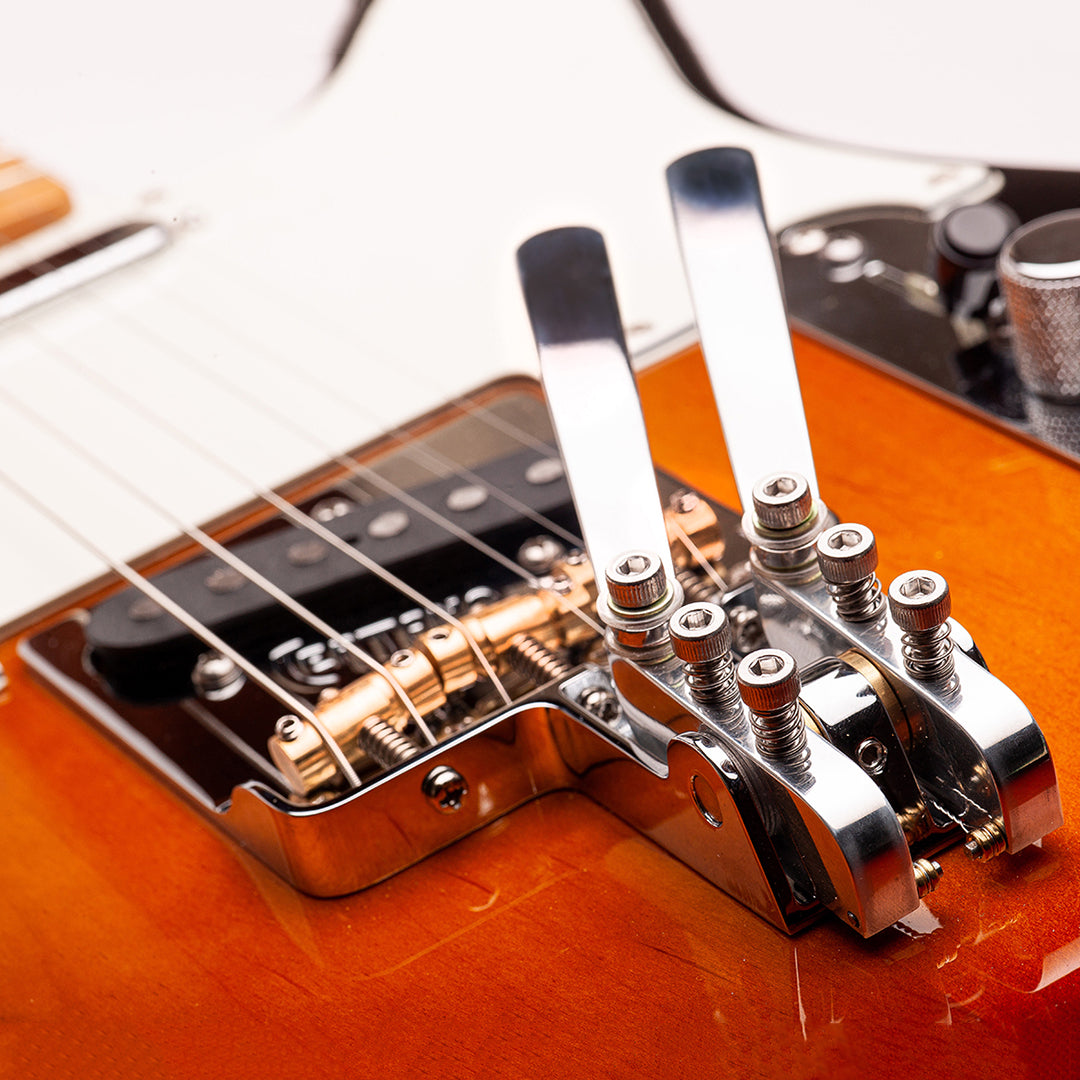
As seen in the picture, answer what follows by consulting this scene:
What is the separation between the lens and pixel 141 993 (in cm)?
68

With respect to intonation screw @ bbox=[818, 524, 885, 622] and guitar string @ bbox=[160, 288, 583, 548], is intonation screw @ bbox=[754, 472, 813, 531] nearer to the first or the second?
intonation screw @ bbox=[818, 524, 885, 622]

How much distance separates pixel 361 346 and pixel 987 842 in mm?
709

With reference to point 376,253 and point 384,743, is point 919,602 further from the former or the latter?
point 376,253

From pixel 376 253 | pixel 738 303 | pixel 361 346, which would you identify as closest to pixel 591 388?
pixel 738 303

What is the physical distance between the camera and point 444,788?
70cm

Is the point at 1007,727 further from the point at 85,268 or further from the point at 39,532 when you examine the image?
the point at 85,268

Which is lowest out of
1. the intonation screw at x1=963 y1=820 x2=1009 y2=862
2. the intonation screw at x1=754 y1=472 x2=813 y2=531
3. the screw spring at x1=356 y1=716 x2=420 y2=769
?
the intonation screw at x1=963 y1=820 x2=1009 y2=862

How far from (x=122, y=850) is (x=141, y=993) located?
0.10 meters

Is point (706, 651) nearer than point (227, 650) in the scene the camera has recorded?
Yes

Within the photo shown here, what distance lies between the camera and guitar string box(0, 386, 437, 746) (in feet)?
2.45

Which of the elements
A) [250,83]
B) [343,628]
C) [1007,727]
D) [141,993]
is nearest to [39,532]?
[343,628]

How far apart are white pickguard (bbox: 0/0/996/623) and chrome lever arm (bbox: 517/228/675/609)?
1.03ft

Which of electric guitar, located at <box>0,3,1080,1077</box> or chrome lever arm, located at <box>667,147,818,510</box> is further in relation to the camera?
chrome lever arm, located at <box>667,147,818,510</box>

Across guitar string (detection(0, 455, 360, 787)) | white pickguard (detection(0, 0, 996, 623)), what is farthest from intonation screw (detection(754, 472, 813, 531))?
white pickguard (detection(0, 0, 996, 623))
